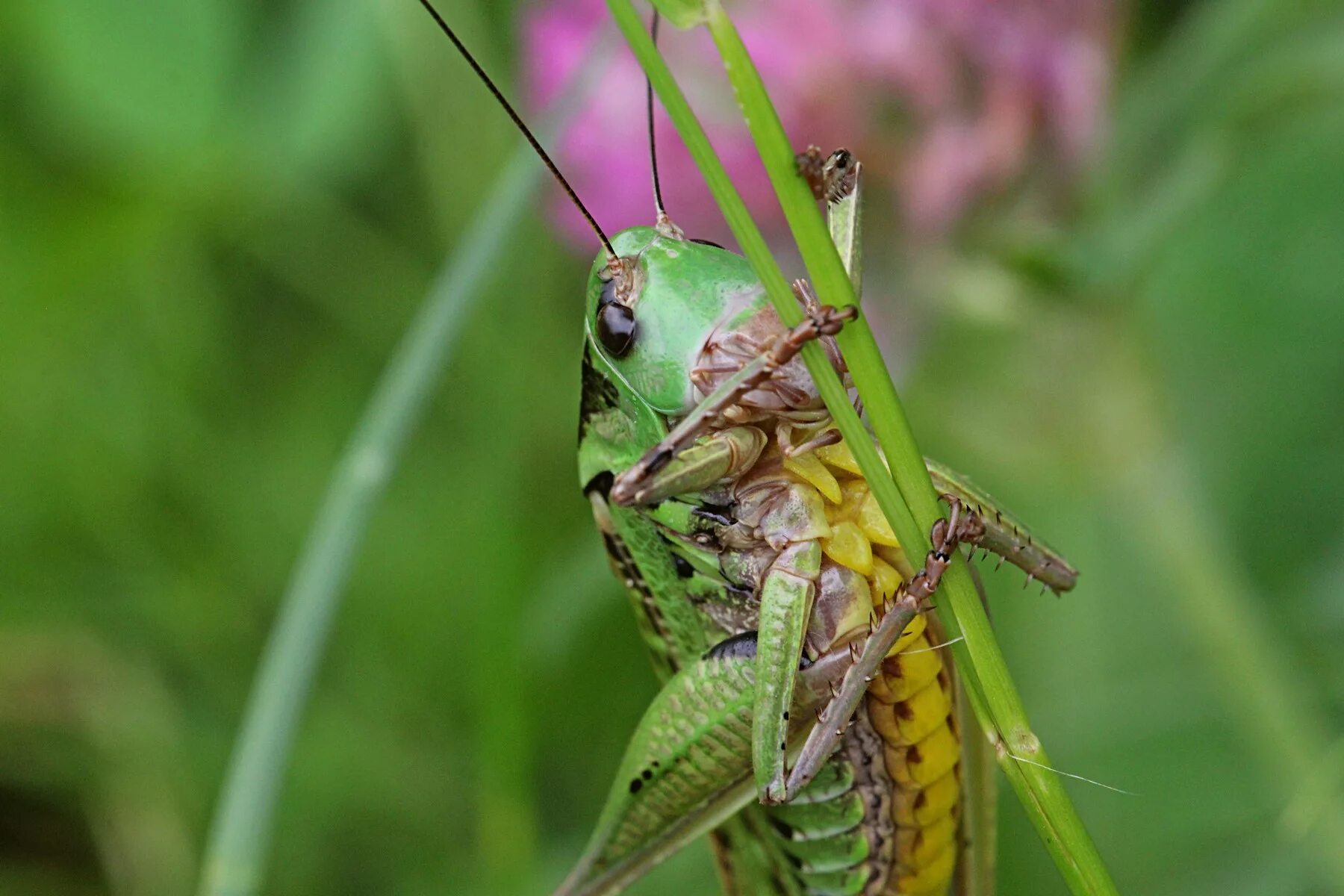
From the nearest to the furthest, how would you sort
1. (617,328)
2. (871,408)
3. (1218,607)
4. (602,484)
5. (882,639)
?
1. (871,408)
2. (882,639)
3. (617,328)
4. (602,484)
5. (1218,607)

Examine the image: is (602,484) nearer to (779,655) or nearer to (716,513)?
(716,513)

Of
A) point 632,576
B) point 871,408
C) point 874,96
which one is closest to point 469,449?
point 874,96

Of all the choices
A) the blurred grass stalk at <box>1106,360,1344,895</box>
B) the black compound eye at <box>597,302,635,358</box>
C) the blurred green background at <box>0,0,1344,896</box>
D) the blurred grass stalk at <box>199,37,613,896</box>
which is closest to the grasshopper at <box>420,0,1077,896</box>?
the black compound eye at <box>597,302,635,358</box>

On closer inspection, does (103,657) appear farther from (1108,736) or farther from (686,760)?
(1108,736)

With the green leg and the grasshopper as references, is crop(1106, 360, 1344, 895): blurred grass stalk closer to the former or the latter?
the grasshopper

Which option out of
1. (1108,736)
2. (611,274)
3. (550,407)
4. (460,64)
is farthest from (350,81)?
(1108,736)

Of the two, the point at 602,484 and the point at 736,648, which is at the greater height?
the point at 602,484
